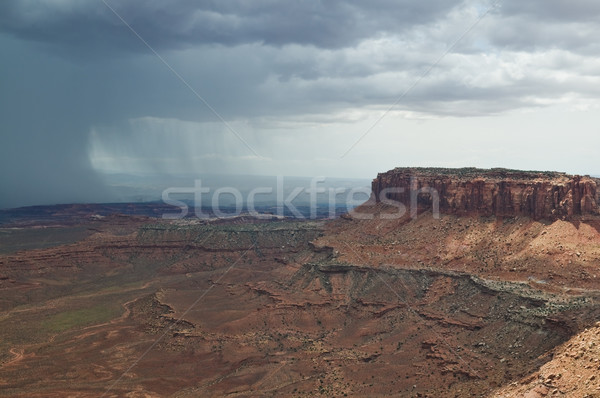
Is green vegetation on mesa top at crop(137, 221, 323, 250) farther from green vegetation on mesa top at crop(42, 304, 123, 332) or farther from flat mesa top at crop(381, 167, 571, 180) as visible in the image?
green vegetation on mesa top at crop(42, 304, 123, 332)

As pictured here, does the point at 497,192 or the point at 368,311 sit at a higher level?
the point at 497,192

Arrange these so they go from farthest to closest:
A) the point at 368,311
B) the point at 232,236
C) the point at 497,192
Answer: the point at 232,236 < the point at 497,192 < the point at 368,311

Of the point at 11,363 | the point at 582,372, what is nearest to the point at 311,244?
the point at 11,363

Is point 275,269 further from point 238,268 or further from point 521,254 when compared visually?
point 521,254

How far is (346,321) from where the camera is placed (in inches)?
3322

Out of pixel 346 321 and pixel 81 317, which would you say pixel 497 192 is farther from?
pixel 81 317

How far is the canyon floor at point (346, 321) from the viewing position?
58.4 m

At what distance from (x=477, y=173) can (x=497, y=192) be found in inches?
549

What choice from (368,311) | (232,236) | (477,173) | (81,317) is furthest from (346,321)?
(232,236)

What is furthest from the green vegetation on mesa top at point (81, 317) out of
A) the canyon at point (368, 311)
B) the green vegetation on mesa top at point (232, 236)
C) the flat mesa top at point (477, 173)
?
the flat mesa top at point (477, 173)

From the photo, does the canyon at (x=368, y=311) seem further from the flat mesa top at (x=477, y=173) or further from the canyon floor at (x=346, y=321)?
the flat mesa top at (x=477, y=173)

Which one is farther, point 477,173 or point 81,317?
Answer: point 477,173

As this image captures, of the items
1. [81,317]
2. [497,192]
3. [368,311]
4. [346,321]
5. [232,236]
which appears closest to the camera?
[346,321]

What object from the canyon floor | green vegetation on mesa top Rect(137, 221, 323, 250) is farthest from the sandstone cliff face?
green vegetation on mesa top Rect(137, 221, 323, 250)
